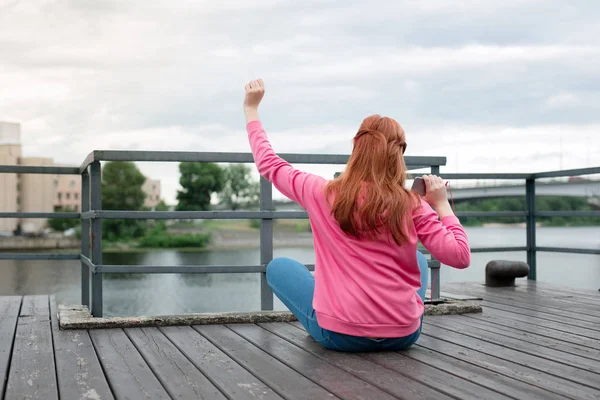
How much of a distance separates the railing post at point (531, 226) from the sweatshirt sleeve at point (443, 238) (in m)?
3.86

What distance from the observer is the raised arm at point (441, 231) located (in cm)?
219

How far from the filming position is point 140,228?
42531 mm

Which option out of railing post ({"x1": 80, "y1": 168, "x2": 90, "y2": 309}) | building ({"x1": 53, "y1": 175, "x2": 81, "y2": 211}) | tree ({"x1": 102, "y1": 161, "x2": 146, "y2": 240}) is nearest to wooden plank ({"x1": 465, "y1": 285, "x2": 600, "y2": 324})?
railing post ({"x1": 80, "y1": 168, "x2": 90, "y2": 309})

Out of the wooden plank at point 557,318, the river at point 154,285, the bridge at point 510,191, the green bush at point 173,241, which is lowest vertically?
the river at point 154,285

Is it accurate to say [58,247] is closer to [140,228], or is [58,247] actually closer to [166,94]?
[140,228]

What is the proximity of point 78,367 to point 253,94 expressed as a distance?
1.17 metres

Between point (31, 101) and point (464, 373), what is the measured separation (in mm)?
58547

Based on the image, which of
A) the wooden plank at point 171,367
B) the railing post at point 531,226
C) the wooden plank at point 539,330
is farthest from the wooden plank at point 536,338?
the railing post at point 531,226

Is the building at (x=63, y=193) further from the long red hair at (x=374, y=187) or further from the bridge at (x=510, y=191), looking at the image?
the long red hair at (x=374, y=187)

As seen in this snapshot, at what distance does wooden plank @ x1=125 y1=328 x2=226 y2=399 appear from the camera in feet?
6.31

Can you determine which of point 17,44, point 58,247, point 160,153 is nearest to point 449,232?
point 160,153

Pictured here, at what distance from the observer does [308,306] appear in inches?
98.1

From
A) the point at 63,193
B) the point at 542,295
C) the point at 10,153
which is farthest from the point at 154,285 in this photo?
the point at 542,295

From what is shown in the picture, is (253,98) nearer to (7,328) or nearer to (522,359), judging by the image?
(522,359)
